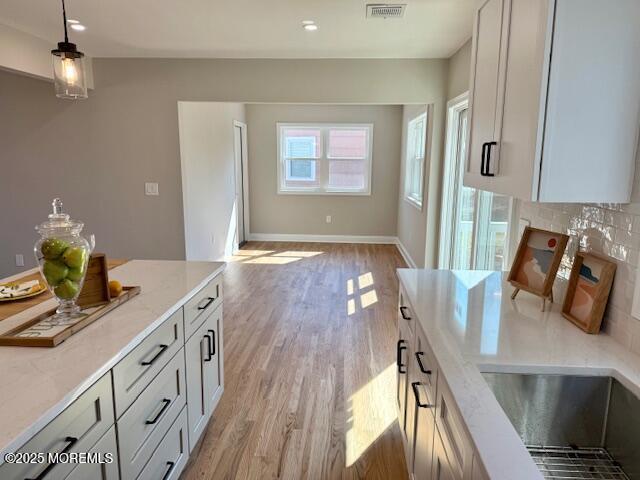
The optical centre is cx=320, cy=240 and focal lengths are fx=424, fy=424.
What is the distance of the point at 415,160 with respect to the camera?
617 centimetres

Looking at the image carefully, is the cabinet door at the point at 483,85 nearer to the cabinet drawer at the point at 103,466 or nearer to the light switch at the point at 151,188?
the cabinet drawer at the point at 103,466

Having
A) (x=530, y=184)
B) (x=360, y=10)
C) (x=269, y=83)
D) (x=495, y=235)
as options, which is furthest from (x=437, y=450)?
(x=269, y=83)

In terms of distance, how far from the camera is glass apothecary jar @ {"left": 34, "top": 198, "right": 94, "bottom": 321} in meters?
1.37

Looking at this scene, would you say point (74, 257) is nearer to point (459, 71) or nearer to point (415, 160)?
point (459, 71)

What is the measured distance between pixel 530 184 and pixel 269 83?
361 cm

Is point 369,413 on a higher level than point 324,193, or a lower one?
lower

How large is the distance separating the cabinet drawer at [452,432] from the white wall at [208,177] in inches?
154

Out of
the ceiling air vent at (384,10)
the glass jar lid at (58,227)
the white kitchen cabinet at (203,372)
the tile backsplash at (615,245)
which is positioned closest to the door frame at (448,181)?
the ceiling air vent at (384,10)

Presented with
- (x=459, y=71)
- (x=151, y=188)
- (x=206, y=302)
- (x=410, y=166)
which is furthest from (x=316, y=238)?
(x=206, y=302)

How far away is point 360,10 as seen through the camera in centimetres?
294

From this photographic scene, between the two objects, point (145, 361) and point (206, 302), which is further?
point (206, 302)

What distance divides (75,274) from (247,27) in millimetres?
2654

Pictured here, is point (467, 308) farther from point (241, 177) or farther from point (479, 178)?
point (241, 177)

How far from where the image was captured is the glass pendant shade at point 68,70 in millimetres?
1916
